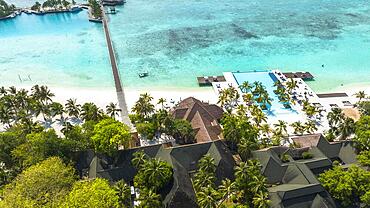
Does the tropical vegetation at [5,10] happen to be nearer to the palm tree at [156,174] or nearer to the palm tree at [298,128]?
the palm tree at [156,174]

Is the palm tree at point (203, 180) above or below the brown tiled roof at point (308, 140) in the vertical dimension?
above

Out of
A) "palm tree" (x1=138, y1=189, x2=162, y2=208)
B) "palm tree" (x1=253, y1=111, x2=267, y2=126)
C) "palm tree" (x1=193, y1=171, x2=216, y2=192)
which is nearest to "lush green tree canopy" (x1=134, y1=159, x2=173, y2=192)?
"palm tree" (x1=138, y1=189, x2=162, y2=208)

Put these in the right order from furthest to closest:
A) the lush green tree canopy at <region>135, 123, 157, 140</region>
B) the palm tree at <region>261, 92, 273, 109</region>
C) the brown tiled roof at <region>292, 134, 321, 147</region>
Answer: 1. the palm tree at <region>261, 92, 273, 109</region>
2. the lush green tree canopy at <region>135, 123, 157, 140</region>
3. the brown tiled roof at <region>292, 134, 321, 147</region>

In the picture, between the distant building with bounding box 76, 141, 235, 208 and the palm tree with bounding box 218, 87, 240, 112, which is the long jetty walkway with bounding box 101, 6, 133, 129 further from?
the palm tree with bounding box 218, 87, 240, 112

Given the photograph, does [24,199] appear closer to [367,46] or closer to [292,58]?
[292,58]

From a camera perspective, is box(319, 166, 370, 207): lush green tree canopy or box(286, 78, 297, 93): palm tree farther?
box(286, 78, 297, 93): palm tree

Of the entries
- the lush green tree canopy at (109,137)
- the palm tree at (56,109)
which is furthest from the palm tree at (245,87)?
the palm tree at (56,109)

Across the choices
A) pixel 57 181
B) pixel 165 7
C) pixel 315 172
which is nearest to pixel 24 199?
pixel 57 181
